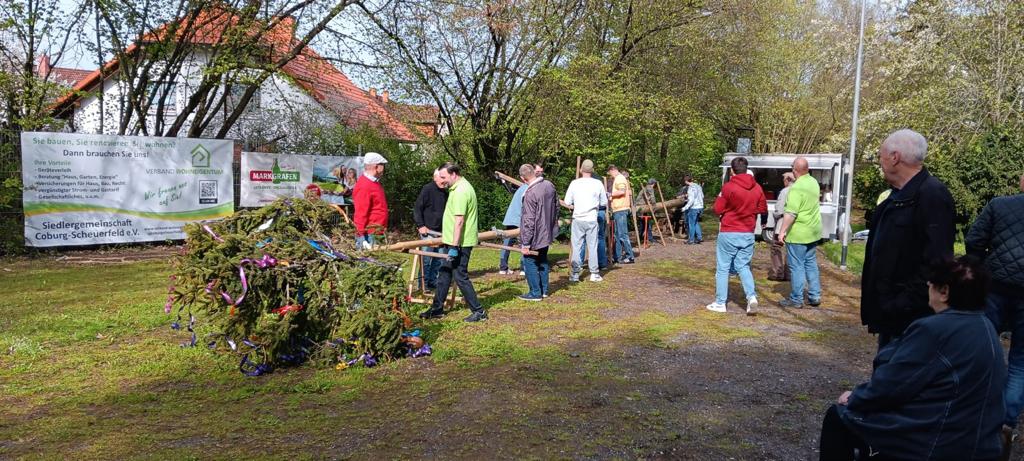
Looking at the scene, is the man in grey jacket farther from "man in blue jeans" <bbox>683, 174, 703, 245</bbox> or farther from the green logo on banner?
"man in blue jeans" <bbox>683, 174, 703, 245</bbox>

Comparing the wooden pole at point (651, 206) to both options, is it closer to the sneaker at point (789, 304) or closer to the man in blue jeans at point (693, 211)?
the man in blue jeans at point (693, 211)

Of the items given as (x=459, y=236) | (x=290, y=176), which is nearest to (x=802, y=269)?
(x=459, y=236)

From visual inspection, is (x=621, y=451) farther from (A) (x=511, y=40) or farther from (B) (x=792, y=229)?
(A) (x=511, y=40)

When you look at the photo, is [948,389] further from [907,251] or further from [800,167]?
[800,167]

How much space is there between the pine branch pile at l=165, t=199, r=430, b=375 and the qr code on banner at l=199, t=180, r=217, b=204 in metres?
→ 9.09

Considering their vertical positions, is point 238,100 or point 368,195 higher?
point 238,100

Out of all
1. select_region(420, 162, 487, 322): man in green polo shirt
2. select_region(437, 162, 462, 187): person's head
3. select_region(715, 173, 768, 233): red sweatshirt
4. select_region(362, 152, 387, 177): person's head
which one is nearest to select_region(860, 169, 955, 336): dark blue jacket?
select_region(715, 173, 768, 233): red sweatshirt

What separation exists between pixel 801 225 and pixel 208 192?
37.0 feet

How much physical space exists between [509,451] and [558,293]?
18.6ft

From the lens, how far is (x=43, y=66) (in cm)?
1373

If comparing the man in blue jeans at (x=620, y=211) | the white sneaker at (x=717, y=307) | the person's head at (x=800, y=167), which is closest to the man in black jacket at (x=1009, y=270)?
the white sneaker at (x=717, y=307)

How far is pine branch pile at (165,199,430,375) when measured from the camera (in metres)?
5.53

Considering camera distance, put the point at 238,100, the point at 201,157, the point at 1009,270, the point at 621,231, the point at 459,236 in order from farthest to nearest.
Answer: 1. the point at 238,100
2. the point at 201,157
3. the point at 621,231
4. the point at 459,236
5. the point at 1009,270

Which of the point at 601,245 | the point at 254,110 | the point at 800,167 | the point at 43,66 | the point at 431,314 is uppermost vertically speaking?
the point at 43,66
